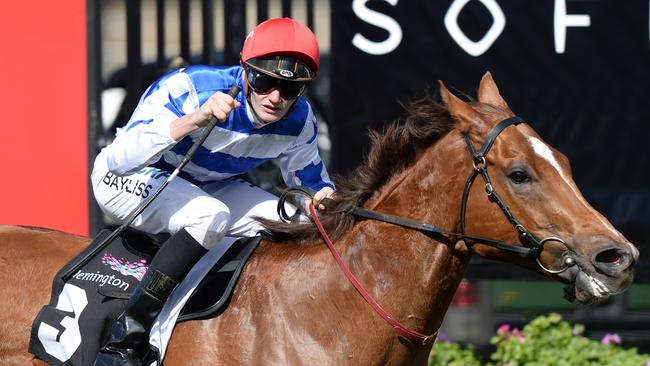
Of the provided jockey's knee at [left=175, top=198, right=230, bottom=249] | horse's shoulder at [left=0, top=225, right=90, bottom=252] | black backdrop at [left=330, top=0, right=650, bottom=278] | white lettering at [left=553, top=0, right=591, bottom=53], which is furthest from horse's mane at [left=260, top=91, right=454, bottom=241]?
→ white lettering at [left=553, top=0, right=591, bottom=53]

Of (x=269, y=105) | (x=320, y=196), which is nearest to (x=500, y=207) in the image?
(x=320, y=196)

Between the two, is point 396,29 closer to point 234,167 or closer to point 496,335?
point 496,335

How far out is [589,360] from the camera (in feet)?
19.7

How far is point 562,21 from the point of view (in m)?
6.32

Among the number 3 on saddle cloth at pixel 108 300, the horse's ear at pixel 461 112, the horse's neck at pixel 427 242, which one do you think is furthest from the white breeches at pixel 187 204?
the horse's ear at pixel 461 112

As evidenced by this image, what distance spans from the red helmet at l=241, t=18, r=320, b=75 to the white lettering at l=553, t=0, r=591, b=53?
2.75 meters

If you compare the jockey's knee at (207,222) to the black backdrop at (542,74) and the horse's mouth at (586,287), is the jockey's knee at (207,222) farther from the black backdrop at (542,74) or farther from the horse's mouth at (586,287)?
the black backdrop at (542,74)

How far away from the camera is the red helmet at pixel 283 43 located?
3850mm

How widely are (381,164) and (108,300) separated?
1.08 metres

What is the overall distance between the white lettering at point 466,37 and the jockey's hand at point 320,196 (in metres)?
2.35

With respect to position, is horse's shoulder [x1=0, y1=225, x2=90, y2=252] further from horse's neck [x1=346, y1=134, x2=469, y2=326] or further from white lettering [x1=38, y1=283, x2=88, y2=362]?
horse's neck [x1=346, y1=134, x2=469, y2=326]

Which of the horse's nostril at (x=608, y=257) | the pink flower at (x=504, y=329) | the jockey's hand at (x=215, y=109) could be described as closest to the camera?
the horse's nostril at (x=608, y=257)

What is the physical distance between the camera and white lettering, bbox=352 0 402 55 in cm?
→ 624

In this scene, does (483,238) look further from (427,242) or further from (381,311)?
(381,311)
